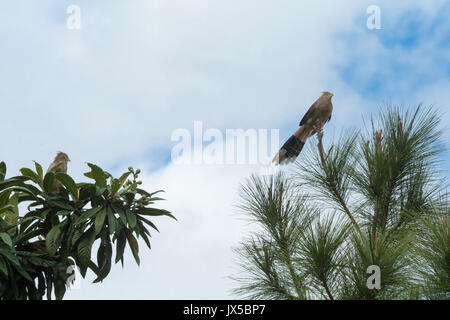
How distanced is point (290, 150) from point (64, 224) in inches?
73.9

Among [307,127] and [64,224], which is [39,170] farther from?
[307,127]

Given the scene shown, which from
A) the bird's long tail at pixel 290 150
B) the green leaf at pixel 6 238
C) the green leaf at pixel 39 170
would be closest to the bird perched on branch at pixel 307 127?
the bird's long tail at pixel 290 150

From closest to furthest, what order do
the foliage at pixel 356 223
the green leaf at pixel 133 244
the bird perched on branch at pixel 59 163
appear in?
the foliage at pixel 356 223, the green leaf at pixel 133 244, the bird perched on branch at pixel 59 163

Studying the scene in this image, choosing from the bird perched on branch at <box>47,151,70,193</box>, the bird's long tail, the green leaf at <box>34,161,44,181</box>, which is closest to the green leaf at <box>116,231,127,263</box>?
the green leaf at <box>34,161,44,181</box>

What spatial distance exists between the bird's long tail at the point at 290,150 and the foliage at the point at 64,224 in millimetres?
1024

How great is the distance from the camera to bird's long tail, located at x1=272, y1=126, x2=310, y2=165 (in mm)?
4254

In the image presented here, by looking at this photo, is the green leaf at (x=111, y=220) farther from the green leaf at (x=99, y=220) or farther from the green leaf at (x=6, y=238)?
the green leaf at (x=6, y=238)

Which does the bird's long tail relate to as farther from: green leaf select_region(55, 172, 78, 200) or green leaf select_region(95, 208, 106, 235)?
green leaf select_region(55, 172, 78, 200)

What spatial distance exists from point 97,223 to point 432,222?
2420 mm

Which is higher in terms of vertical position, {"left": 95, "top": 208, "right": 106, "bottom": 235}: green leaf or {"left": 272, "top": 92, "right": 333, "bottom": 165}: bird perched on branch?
{"left": 272, "top": 92, "right": 333, "bottom": 165}: bird perched on branch

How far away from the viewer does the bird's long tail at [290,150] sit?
14.0 feet

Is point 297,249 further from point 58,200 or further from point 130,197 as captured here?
point 58,200

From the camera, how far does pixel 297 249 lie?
3150 millimetres

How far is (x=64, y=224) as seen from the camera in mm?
4426
